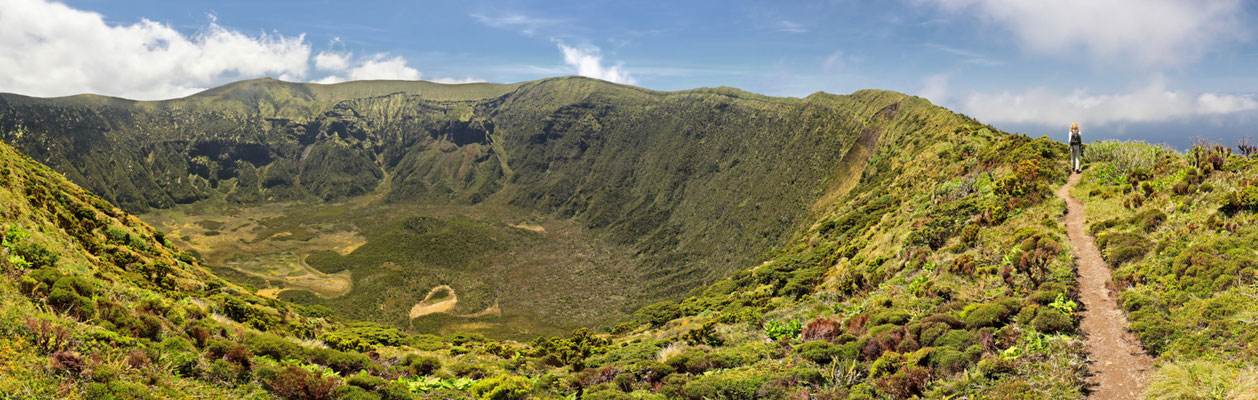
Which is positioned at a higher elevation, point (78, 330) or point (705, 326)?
point (78, 330)

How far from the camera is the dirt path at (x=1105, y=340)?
510 inches

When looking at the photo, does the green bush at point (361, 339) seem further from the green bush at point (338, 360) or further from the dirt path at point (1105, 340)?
the dirt path at point (1105, 340)

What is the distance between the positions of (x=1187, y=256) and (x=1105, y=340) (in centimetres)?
547

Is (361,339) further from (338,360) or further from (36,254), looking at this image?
(36,254)

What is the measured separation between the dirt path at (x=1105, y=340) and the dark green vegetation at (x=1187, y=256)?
15.9 inches

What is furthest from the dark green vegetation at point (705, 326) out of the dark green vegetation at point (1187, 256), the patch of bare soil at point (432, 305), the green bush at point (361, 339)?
the patch of bare soil at point (432, 305)

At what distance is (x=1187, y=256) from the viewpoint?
16906 millimetres

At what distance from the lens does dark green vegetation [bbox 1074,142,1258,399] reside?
12.0 metres

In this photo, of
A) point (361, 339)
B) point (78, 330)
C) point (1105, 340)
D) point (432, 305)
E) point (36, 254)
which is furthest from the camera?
point (432, 305)

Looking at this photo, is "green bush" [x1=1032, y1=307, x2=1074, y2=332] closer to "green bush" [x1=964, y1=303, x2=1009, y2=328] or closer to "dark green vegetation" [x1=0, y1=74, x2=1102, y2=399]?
"dark green vegetation" [x1=0, y1=74, x2=1102, y2=399]

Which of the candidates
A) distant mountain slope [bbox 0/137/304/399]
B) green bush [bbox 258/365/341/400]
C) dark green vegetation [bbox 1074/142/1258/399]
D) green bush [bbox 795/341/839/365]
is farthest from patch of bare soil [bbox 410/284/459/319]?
dark green vegetation [bbox 1074/142/1258/399]

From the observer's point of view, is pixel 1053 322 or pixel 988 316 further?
pixel 988 316

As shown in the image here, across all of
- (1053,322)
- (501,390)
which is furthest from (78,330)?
(1053,322)

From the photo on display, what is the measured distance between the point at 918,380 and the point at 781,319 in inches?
599
